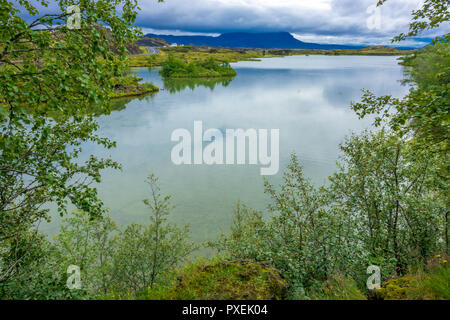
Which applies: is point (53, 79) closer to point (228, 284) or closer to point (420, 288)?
point (228, 284)

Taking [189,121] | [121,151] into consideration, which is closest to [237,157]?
[121,151]

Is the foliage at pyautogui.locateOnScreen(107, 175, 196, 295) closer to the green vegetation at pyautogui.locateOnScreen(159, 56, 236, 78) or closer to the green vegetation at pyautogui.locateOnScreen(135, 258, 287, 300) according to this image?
the green vegetation at pyautogui.locateOnScreen(135, 258, 287, 300)

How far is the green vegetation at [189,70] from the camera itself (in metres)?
100

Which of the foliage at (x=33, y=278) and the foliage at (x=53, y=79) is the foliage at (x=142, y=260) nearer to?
the foliage at (x=33, y=278)

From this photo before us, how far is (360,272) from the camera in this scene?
714cm

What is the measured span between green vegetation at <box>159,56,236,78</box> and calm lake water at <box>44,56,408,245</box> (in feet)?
111

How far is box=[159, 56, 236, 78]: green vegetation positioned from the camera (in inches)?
3942

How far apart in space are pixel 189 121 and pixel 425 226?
37.2 meters

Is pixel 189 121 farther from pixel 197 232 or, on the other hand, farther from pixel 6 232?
pixel 6 232

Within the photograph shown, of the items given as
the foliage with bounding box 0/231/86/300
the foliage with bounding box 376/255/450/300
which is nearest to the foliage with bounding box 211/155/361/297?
the foliage with bounding box 376/255/450/300

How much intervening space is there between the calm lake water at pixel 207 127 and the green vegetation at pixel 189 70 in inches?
1336

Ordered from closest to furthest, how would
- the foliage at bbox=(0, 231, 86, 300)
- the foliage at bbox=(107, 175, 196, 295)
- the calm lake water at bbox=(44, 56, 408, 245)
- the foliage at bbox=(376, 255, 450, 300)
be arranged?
the foliage at bbox=(376, 255, 450, 300) < the foliage at bbox=(0, 231, 86, 300) < the foliage at bbox=(107, 175, 196, 295) < the calm lake water at bbox=(44, 56, 408, 245)

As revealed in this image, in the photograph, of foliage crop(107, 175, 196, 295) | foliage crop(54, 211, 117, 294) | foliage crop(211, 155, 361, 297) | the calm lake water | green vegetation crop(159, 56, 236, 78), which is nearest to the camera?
foliage crop(211, 155, 361, 297)

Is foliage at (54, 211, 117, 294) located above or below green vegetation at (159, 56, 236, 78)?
below
